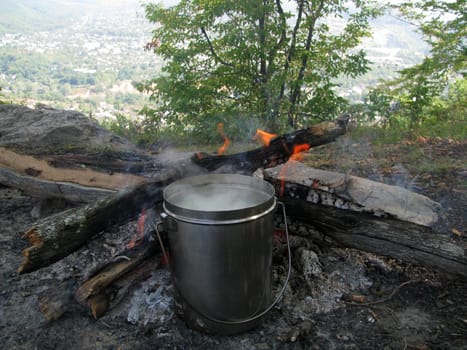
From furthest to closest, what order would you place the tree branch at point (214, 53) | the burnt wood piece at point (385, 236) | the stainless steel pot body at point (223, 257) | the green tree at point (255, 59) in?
1. the tree branch at point (214, 53)
2. the green tree at point (255, 59)
3. the burnt wood piece at point (385, 236)
4. the stainless steel pot body at point (223, 257)

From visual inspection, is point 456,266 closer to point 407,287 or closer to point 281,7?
point 407,287

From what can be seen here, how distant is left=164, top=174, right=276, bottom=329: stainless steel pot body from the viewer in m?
2.06

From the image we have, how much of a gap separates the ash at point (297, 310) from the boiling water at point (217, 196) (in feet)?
2.48

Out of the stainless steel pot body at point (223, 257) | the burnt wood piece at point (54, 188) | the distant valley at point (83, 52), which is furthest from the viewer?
the distant valley at point (83, 52)

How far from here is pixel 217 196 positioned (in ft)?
8.82

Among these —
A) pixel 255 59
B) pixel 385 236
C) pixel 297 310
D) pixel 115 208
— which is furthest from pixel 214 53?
pixel 297 310

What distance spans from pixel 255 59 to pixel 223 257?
5.39 metres

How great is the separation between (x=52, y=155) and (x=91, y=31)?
140 ft

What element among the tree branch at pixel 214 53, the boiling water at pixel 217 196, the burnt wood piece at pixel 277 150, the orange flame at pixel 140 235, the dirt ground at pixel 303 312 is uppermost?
the tree branch at pixel 214 53

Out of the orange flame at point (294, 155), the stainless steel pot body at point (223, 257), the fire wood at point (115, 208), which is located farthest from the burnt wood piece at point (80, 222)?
the orange flame at point (294, 155)

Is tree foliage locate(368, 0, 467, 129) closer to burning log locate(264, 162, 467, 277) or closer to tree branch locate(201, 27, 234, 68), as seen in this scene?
tree branch locate(201, 27, 234, 68)

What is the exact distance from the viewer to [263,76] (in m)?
6.91

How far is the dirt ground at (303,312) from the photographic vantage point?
2.33 metres

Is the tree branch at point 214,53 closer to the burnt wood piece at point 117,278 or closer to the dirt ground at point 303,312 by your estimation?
the dirt ground at point 303,312
